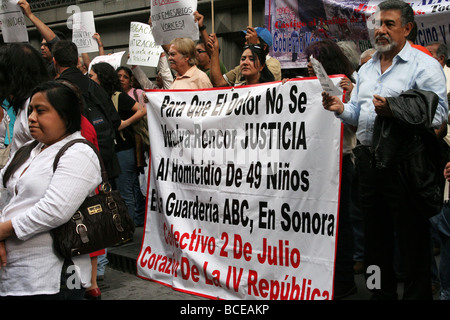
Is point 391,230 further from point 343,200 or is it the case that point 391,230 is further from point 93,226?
point 93,226

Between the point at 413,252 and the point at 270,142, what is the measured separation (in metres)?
1.34

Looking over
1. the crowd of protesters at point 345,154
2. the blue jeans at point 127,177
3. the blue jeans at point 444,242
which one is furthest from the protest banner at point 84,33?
the blue jeans at point 444,242

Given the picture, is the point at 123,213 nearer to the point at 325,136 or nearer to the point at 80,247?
the point at 80,247

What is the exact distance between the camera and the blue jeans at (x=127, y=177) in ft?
21.9

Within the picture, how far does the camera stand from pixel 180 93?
5062 mm

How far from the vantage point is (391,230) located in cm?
378

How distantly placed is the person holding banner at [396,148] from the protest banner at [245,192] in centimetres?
27

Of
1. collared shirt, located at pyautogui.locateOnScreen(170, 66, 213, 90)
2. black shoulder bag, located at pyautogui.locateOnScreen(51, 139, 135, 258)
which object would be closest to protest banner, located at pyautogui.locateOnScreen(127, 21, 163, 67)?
collared shirt, located at pyautogui.locateOnScreen(170, 66, 213, 90)

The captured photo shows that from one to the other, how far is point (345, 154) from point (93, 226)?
A: 94.1 inches

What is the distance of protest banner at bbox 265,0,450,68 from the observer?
19.9 feet

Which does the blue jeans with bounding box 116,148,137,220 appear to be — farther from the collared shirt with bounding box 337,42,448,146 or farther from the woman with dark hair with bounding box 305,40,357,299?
the collared shirt with bounding box 337,42,448,146

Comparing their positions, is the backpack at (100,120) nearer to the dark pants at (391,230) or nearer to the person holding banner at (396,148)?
the person holding banner at (396,148)

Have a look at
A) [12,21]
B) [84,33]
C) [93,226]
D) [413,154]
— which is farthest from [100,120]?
[84,33]

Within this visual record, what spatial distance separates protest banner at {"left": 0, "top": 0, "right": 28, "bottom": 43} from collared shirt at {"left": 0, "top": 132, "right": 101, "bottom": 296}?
5.66m
